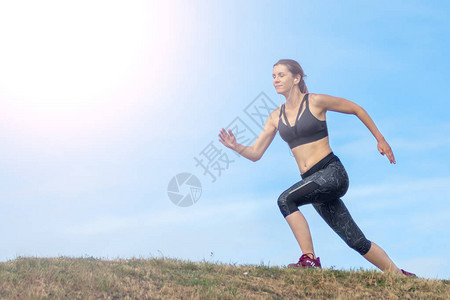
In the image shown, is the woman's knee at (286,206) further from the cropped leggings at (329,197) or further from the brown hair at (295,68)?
the brown hair at (295,68)

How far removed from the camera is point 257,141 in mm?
9445

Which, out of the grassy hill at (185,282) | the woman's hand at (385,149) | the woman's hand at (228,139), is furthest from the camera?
the woman's hand at (228,139)

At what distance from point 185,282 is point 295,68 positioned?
4173 mm

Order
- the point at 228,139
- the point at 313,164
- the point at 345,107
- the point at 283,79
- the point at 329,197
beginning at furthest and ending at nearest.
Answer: the point at 228,139, the point at 283,79, the point at 345,107, the point at 313,164, the point at 329,197

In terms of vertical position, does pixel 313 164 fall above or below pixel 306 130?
below

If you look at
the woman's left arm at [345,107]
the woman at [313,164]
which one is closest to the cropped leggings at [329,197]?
the woman at [313,164]

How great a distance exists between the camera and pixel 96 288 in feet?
22.4

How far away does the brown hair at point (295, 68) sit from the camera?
888cm

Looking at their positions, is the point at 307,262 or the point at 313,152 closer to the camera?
the point at 307,262

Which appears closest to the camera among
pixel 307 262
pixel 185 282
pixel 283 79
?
pixel 185 282

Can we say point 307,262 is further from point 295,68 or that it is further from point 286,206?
point 295,68

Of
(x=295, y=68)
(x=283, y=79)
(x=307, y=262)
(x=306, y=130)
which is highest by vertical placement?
(x=295, y=68)

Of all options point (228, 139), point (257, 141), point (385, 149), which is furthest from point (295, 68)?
point (385, 149)

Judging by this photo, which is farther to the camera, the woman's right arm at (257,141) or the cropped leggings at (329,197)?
the woman's right arm at (257,141)
